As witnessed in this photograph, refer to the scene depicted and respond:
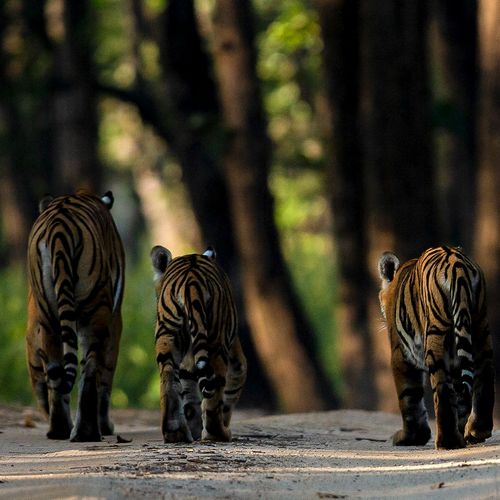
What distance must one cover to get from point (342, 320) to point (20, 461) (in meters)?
9.54

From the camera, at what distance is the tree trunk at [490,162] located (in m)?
16.5

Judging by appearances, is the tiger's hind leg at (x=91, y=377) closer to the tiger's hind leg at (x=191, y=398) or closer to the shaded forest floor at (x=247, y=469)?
the shaded forest floor at (x=247, y=469)

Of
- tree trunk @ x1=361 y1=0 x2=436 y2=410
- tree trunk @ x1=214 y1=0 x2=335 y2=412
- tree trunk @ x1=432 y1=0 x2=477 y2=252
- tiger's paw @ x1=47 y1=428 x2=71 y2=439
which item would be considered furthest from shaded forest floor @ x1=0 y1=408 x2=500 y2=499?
tree trunk @ x1=432 y1=0 x2=477 y2=252

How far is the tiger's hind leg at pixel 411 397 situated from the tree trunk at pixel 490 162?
6430mm

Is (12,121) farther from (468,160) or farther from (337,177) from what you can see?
(337,177)

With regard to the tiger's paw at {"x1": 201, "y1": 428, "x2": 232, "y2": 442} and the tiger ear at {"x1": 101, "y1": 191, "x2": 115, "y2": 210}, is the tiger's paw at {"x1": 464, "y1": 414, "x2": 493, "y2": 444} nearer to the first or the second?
the tiger's paw at {"x1": 201, "y1": 428, "x2": 232, "y2": 442}

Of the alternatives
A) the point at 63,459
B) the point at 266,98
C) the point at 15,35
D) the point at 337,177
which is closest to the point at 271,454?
the point at 63,459

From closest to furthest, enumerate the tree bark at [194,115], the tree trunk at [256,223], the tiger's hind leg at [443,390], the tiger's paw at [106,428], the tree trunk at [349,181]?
the tiger's hind leg at [443,390]
the tiger's paw at [106,428]
the tree trunk at [349,181]
the tree trunk at [256,223]
the tree bark at [194,115]

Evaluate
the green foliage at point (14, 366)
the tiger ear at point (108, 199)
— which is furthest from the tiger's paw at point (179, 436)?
the green foliage at point (14, 366)

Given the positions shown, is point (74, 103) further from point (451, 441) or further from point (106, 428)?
point (451, 441)

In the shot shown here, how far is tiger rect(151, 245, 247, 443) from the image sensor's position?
9914 mm

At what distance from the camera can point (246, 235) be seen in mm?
19578

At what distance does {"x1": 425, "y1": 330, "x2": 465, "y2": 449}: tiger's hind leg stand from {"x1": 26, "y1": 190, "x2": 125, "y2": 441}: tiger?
7.83ft

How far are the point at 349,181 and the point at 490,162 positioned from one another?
178 centimetres
